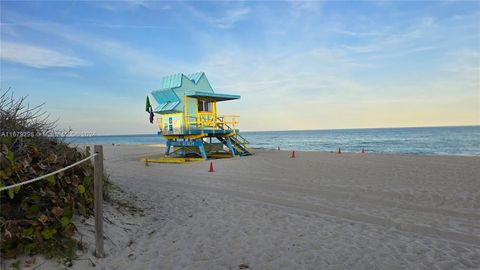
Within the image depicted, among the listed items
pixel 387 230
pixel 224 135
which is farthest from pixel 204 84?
pixel 387 230

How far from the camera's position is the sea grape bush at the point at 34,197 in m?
3.85

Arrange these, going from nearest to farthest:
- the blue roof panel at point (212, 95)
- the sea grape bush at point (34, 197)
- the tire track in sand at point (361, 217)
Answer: the sea grape bush at point (34, 197), the tire track in sand at point (361, 217), the blue roof panel at point (212, 95)

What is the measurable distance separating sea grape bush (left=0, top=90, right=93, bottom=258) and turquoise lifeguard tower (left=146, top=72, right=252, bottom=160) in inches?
557

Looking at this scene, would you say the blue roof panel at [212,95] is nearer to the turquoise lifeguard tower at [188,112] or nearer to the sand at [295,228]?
the turquoise lifeguard tower at [188,112]

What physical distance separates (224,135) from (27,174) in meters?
17.7

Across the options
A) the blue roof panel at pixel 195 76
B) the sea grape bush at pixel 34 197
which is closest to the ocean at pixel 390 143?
the sea grape bush at pixel 34 197

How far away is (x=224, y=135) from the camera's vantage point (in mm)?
22047

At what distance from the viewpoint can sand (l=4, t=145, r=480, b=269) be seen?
4.62 metres

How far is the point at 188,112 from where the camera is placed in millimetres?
19969

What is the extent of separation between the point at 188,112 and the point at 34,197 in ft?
52.4

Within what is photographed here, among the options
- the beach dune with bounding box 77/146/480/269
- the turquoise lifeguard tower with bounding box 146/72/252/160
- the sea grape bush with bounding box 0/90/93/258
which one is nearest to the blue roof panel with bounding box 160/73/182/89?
the turquoise lifeguard tower with bounding box 146/72/252/160

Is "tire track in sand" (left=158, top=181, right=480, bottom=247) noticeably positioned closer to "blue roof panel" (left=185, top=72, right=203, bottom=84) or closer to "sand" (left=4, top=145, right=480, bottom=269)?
"sand" (left=4, top=145, right=480, bottom=269)

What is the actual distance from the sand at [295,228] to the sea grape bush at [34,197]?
33cm

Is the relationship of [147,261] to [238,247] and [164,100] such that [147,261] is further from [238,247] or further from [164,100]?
[164,100]
